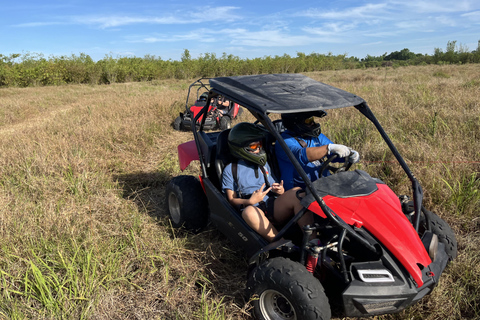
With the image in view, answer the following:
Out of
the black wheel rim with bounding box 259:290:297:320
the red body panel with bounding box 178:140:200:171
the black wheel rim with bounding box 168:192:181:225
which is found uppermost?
the red body panel with bounding box 178:140:200:171

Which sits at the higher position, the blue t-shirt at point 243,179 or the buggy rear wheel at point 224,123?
the blue t-shirt at point 243,179

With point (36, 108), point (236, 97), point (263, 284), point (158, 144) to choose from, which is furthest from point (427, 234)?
point (36, 108)

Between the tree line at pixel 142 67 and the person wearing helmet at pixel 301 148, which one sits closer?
the person wearing helmet at pixel 301 148

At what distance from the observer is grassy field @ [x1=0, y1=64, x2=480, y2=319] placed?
2412mm

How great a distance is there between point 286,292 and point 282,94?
1339mm

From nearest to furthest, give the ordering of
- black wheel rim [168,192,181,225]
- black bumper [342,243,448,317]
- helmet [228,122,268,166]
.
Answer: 1. black bumper [342,243,448,317]
2. helmet [228,122,268,166]
3. black wheel rim [168,192,181,225]

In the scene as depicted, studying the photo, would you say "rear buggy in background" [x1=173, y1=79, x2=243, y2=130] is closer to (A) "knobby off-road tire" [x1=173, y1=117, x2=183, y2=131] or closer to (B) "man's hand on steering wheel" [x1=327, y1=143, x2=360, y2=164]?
(A) "knobby off-road tire" [x1=173, y1=117, x2=183, y2=131]

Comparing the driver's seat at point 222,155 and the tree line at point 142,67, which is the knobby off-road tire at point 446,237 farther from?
the tree line at point 142,67

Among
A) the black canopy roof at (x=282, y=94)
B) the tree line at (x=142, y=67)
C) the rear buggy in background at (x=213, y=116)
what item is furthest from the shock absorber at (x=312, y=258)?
the tree line at (x=142, y=67)

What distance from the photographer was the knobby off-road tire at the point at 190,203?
3396mm

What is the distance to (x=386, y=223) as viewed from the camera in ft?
7.33

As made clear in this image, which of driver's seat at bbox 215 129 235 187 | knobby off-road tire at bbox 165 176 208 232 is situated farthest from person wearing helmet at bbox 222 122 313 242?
knobby off-road tire at bbox 165 176 208 232

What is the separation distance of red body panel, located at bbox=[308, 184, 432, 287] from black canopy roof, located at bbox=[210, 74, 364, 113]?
651 millimetres

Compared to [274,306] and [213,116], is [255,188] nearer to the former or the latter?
[274,306]
